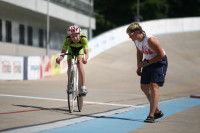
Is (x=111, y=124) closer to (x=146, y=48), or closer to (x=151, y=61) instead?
(x=151, y=61)

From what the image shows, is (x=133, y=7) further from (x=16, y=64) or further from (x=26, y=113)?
(x=26, y=113)

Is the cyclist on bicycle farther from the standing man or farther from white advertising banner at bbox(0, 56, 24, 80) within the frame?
white advertising banner at bbox(0, 56, 24, 80)

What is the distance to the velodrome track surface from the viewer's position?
5.89 metres

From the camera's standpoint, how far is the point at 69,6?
39531mm

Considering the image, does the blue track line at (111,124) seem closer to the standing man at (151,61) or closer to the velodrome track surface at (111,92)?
the velodrome track surface at (111,92)

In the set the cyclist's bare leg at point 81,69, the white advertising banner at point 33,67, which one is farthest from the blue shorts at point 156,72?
the white advertising banner at point 33,67

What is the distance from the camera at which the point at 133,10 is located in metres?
68.6

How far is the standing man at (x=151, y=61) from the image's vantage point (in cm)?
598

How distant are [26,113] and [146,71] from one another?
2213 millimetres

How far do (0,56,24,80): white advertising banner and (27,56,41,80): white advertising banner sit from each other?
52cm

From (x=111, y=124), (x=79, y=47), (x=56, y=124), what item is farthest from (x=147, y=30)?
(x=56, y=124)

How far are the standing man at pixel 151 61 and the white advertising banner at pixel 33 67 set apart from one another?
13434mm

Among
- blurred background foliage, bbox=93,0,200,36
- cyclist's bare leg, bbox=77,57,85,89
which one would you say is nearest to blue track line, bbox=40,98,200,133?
cyclist's bare leg, bbox=77,57,85,89

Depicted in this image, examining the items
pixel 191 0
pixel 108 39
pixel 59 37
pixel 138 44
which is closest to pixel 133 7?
pixel 191 0
